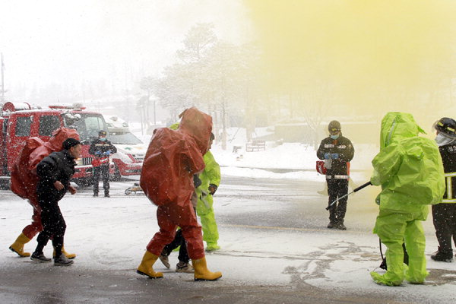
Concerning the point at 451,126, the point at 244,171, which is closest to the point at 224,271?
the point at 451,126

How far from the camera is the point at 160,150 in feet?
15.8

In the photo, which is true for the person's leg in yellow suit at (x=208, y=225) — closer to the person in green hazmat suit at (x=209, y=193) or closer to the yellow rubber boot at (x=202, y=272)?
the person in green hazmat suit at (x=209, y=193)

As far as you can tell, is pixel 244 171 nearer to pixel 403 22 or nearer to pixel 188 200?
pixel 403 22

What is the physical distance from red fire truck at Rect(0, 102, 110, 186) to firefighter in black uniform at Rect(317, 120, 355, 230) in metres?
8.17

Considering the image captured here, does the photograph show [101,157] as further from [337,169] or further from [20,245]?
[337,169]

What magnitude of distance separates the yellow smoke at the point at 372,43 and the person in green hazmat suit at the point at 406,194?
33.0ft

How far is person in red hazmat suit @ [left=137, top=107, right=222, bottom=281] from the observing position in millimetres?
4812

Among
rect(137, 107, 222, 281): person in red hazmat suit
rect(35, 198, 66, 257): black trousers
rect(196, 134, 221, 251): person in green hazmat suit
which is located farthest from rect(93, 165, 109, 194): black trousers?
rect(137, 107, 222, 281): person in red hazmat suit

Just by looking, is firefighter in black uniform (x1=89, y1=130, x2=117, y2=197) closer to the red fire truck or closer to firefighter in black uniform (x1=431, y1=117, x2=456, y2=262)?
the red fire truck

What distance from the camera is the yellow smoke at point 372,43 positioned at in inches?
558

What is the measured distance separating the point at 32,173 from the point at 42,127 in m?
8.44

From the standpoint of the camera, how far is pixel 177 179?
4.86m

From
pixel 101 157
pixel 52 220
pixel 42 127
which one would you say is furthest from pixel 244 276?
pixel 42 127

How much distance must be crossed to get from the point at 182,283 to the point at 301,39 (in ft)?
41.2
